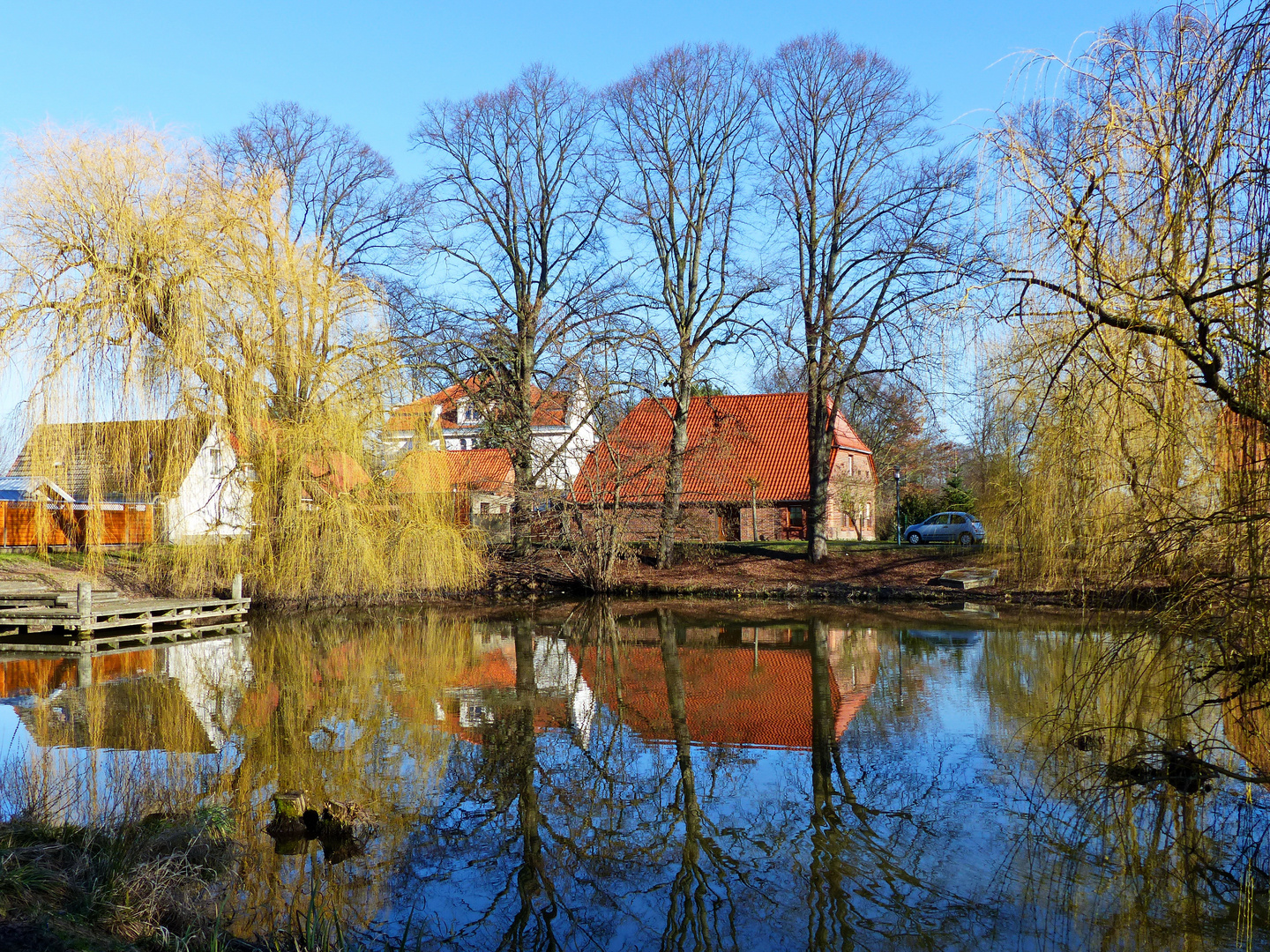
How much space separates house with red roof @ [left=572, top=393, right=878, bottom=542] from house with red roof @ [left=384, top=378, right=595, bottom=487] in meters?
0.87

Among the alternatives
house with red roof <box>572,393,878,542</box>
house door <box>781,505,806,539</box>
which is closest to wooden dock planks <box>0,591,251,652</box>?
house with red roof <box>572,393,878,542</box>

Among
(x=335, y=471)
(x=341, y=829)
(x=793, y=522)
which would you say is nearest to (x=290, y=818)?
(x=341, y=829)

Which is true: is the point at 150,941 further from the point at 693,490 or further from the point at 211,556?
the point at 693,490

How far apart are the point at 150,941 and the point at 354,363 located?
18.2m

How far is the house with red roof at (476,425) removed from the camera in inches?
901

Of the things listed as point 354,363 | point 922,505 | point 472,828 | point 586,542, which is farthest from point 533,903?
point 922,505

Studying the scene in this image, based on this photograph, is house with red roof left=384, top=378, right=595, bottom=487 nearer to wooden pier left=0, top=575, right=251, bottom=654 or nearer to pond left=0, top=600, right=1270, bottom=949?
wooden pier left=0, top=575, right=251, bottom=654

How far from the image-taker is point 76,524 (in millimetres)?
22000

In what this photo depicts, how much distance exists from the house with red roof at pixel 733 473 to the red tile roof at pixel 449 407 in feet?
5.81

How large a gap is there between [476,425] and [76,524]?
10547 millimetres

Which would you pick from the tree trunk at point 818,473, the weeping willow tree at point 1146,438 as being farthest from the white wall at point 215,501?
the weeping willow tree at point 1146,438

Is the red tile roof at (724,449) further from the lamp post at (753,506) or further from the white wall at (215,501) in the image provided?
the white wall at (215,501)

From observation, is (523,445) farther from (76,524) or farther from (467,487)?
(76,524)

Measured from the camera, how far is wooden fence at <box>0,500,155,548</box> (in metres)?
19.1
